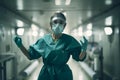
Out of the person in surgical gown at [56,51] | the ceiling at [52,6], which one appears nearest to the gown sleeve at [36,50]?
the person in surgical gown at [56,51]

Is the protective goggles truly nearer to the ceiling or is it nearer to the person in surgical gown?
the person in surgical gown

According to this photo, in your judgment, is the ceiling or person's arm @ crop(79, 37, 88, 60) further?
the ceiling

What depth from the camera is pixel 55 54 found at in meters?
2.39

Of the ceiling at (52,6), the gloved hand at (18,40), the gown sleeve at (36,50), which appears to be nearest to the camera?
the gloved hand at (18,40)

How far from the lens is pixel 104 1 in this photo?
4.90 m

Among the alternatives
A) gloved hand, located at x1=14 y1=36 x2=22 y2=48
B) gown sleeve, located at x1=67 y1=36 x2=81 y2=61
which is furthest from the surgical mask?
gloved hand, located at x1=14 y1=36 x2=22 y2=48

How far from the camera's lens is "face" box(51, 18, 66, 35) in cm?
245

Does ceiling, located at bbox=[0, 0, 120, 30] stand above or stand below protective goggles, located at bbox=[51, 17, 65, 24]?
above

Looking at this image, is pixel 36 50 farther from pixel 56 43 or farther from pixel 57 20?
pixel 57 20

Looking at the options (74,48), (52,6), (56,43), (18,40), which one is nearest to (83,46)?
(74,48)

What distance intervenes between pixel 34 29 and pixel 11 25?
4913 millimetres

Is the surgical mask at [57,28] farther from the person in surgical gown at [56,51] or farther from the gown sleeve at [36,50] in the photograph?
the gown sleeve at [36,50]

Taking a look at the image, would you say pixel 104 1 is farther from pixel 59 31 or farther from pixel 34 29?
pixel 34 29

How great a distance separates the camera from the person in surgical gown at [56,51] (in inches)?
94.8
